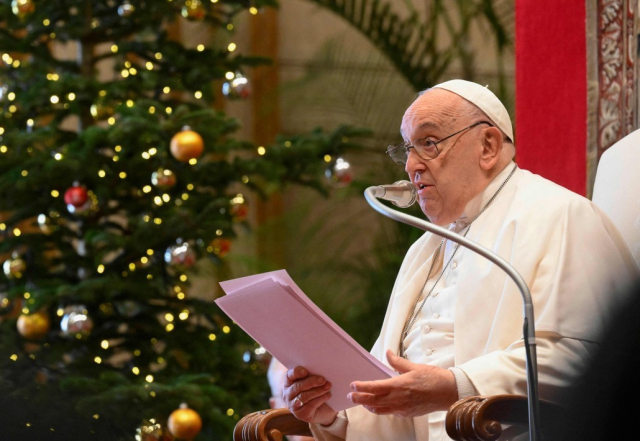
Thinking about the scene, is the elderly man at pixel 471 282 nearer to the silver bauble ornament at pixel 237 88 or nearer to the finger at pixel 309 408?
the finger at pixel 309 408

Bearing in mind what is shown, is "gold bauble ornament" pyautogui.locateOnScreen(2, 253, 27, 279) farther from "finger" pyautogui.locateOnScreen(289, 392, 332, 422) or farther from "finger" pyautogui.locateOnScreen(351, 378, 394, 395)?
"finger" pyautogui.locateOnScreen(351, 378, 394, 395)

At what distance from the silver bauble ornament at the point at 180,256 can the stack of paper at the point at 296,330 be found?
2.18 metres

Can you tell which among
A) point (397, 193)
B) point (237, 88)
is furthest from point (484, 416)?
point (237, 88)

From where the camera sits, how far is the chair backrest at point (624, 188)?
258 centimetres

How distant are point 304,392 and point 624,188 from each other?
101 centimetres

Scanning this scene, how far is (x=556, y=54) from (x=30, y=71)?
2563 millimetres

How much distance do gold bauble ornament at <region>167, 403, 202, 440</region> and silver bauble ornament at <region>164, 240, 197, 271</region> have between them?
637 mm

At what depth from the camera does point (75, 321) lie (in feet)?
14.1

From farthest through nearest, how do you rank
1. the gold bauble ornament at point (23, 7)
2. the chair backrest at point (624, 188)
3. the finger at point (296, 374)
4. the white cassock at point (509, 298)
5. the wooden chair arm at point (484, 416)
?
the gold bauble ornament at point (23, 7), the chair backrest at point (624, 188), the finger at point (296, 374), the white cassock at point (509, 298), the wooden chair arm at point (484, 416)

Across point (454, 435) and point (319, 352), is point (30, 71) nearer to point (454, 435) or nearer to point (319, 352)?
point (319, 352)

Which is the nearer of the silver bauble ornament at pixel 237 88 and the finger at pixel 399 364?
the finger at pixel 399 364

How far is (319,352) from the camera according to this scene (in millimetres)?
2230

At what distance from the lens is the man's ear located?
2642 mm

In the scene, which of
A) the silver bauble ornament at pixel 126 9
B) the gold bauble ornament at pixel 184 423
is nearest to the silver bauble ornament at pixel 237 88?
the silver bauble ornament at pixel 126 9
